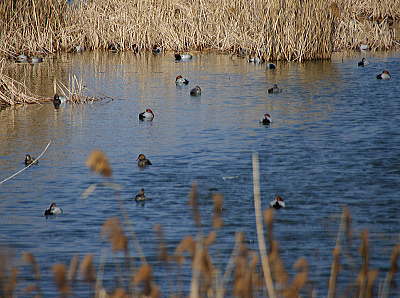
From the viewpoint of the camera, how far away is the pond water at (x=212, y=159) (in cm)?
781

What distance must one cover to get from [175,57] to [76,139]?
8.75 meters

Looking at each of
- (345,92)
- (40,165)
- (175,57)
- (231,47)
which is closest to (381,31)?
(231,47)

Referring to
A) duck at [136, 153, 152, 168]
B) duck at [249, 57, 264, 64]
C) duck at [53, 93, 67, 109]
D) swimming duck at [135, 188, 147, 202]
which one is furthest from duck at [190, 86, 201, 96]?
swimming duck at [135, 188, 147, 202]

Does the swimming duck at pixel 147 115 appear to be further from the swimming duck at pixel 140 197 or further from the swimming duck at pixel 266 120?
the swimming duck at pixel 140 197

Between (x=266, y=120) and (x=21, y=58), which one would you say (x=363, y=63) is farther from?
(x=21, y=58)

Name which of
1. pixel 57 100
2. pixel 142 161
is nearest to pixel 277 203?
pixel 142 161

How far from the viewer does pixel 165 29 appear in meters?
22.7

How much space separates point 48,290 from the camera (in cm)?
659

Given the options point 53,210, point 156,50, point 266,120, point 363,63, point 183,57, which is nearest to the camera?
point 53,210

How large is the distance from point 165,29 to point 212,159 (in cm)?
1205

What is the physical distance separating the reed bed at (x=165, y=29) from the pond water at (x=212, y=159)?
1196 millimetres

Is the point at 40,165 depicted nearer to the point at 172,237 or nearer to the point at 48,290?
the point at 172,237

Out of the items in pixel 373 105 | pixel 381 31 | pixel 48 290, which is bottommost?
pixel 48 290

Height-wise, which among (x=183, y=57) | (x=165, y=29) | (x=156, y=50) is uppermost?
(x=165, y=29)
